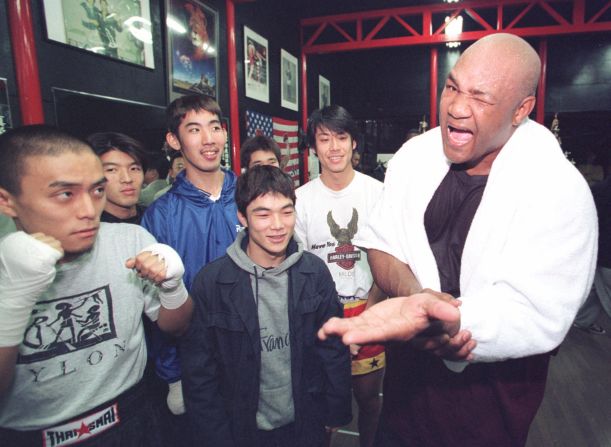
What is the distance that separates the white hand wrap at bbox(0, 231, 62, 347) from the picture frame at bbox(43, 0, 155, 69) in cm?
171

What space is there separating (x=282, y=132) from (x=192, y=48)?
2.56 m

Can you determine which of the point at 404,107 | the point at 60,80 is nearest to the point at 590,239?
the point at 60,80

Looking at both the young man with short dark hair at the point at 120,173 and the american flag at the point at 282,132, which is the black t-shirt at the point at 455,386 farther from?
the american flag at the point at 282,132

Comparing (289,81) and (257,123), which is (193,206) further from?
(289,81)

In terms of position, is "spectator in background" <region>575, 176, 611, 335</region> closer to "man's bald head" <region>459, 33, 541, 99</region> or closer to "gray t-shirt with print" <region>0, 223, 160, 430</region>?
Result: "man's bald head" <region>459, 33, 541, 99</region>

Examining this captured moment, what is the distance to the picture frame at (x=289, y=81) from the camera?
19.8ft

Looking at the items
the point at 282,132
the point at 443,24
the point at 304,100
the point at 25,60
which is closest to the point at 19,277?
the point at 25,60

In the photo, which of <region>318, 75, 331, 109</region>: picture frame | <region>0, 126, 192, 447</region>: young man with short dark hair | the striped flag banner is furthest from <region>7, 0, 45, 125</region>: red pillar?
<region>318, 75, 331, 109</region>: picture frame

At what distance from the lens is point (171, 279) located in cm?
129

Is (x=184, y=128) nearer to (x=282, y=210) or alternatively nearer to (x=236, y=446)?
(x=282, y=210)

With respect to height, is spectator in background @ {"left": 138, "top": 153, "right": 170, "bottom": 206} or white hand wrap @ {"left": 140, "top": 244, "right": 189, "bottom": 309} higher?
spectator in background @ {"left": 138, "top": 153, "right": 170, "bottom": 206}

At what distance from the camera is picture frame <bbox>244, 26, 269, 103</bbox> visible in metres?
4.78

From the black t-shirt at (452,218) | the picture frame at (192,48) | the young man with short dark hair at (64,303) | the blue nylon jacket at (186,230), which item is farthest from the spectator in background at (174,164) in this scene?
the black t-shirt at (452,218)

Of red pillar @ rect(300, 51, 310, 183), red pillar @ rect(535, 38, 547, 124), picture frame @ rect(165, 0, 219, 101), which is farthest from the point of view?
red pillar @ rect(535, 38, 547, 124)
